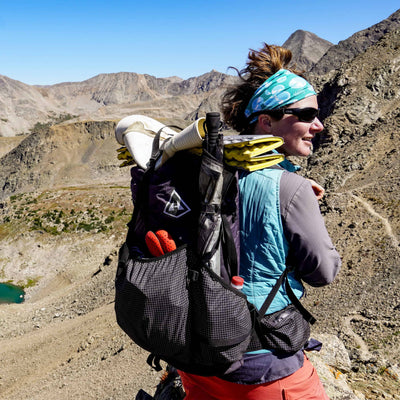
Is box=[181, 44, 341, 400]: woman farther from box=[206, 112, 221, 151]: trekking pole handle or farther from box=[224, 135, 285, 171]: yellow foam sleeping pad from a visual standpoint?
box=[206, 112, 221, 151]: trekking pole handle

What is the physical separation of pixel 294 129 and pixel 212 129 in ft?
2.54

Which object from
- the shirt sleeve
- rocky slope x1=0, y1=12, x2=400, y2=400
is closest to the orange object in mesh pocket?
the shirt sleeve

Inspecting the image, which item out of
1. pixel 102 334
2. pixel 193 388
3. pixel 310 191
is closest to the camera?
pixel 310 191

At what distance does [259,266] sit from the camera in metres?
2.37

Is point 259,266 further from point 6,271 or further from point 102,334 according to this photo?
point 6,271

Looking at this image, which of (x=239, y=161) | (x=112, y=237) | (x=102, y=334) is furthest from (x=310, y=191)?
(x=112, y=237)

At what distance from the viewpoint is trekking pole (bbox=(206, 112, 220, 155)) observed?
7.35 ft

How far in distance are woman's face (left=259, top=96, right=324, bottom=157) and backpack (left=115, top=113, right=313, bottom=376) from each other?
661 mm

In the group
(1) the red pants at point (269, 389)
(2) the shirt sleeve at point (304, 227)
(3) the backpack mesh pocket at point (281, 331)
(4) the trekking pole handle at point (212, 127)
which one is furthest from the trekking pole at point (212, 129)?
(1) the red pants at point (269, 389)

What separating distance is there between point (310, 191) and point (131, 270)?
1.29 meters

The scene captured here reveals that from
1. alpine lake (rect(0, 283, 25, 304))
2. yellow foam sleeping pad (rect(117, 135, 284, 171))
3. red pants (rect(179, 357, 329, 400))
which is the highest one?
yellow foam sleeping pad (rect(117, 135, 284, 171))

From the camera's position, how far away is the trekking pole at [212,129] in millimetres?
2240

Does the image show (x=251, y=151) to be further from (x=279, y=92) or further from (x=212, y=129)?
(x=279, y=92)

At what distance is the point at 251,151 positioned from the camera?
7.33 ft
